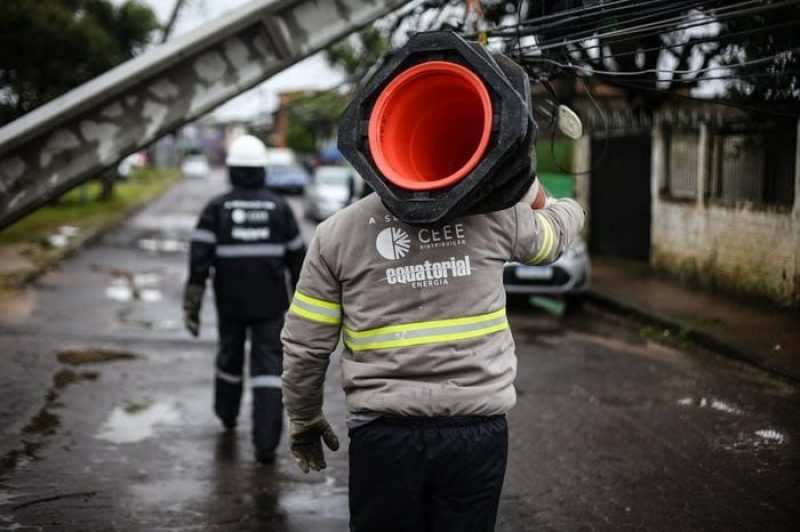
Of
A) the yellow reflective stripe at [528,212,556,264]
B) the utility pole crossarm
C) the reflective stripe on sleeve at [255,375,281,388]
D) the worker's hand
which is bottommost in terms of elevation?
the reflective stripe on sleeve at [255,375,281,388]

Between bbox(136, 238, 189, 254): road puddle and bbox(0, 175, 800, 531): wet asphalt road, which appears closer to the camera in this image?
bbox(0, 175, 800, 531): wet asphalt road

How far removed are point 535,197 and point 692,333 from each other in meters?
8.10

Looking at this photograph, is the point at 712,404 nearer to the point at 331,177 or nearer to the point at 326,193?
the point at 326,193

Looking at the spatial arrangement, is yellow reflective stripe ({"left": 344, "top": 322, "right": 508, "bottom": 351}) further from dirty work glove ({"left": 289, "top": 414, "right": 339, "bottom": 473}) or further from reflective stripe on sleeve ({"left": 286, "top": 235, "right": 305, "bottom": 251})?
reflective stripe on sleeve ({"left": 286, "top": 235, "right": 305, "bottom": 251})

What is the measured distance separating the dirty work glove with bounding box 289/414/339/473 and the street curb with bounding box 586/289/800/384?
6173mm

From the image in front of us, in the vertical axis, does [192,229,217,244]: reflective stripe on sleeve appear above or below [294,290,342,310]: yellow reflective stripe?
below

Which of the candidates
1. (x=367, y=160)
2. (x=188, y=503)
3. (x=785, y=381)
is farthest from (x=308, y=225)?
(x=367, y=160)

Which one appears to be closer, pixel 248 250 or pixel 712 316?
pixel 248 250

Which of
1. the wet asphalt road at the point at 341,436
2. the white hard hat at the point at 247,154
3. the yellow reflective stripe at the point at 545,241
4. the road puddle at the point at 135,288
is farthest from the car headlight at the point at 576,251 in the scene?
the yellow reflective stripe at the point at 545,241

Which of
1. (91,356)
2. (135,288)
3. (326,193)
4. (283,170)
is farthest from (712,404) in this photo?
(283,170)

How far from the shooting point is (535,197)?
3.56m

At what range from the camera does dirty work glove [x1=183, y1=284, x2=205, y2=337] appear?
22.5 ft

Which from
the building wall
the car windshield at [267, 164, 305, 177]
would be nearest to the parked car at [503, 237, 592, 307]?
the building wall

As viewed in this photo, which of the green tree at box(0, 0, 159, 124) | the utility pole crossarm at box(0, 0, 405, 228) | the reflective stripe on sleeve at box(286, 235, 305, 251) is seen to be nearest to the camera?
the utility pole crossarm at box(0, 0, 405, 228)
